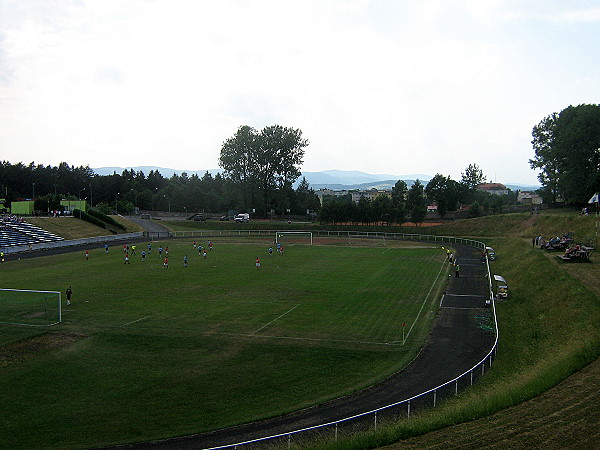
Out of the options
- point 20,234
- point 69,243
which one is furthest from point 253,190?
point 20,234

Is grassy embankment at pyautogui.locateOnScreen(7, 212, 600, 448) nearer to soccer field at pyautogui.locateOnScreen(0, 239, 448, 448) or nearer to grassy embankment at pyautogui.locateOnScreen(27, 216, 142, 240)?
soccer field at pyautogui.locateOnScreen(0, 239, 448, 448)

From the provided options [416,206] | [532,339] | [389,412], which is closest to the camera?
[389,412]

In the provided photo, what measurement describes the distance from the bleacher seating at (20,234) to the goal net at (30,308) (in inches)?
1339

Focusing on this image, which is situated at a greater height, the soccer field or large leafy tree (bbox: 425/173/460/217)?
large leafy tree (bbox: 425/173/460/217)

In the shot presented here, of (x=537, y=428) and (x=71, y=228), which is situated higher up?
(x=71, y=228)

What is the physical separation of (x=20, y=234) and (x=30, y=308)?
140ft

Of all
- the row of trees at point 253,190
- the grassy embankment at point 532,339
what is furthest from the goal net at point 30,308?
the row of trees at point 253,190

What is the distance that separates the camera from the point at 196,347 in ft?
72.8

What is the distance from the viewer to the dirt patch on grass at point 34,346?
822 inches

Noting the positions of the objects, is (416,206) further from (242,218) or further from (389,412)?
(389,412)

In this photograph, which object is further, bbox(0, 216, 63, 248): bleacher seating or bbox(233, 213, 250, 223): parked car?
bbox(233, 213, 250, 223): parked car

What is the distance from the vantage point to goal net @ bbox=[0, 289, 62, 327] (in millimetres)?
26734

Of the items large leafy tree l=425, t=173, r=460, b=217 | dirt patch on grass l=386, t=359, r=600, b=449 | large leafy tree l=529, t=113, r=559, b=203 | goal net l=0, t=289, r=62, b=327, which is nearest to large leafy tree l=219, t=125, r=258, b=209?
large leafy tree l=425, t=173, r=460, b=217

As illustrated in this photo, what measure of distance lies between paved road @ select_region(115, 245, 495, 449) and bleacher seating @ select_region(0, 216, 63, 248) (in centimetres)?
5511
